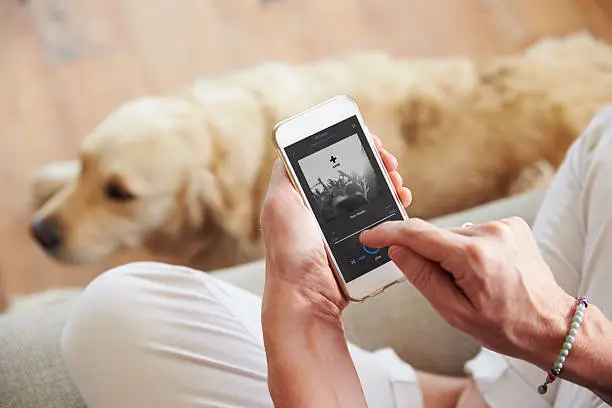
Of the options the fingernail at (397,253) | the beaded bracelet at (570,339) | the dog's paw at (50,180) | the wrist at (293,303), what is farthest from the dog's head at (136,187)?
the beaded bracelet at (570,339)

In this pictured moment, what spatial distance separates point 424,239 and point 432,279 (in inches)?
1.6

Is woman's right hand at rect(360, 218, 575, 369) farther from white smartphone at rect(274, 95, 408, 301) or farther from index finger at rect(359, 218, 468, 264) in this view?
white smartphone at rect(274, 95, 408, 301)

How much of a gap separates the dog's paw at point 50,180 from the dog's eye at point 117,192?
0.23 meters

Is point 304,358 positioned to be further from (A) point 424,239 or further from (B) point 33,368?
(B) point 33,368

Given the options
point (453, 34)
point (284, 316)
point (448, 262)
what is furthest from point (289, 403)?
point (453, 34)

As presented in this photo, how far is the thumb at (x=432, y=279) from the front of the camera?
535mm

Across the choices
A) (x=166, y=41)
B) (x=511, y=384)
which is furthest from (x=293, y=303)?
(x=166, y=41)

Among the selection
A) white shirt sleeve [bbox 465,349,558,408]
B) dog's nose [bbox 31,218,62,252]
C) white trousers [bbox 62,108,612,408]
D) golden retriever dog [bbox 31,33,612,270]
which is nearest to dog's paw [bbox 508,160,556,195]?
golden retriever dog [bbox 31,33,612,270]

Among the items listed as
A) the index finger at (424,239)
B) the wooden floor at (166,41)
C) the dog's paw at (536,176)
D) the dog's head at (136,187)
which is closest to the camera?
the index finger at (424,239)

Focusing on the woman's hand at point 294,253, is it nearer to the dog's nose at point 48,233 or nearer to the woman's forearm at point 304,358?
the woman's forearm at point 304,358

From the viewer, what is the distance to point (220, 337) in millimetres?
677

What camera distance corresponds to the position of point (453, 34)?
65.3 inches

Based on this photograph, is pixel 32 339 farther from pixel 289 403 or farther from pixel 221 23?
pixel 221 23

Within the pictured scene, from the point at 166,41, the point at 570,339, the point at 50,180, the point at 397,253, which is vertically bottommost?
the point at 570,339
